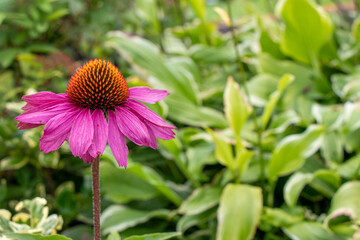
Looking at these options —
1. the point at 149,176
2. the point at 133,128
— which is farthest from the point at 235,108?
the point at 133,128

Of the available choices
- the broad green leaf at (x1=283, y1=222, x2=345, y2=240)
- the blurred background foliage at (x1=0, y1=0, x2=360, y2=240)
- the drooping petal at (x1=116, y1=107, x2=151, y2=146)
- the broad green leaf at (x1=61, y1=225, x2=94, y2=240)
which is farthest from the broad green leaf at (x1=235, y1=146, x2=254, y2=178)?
the drooping petal at (x1=116, y1=107, x2=151, y2=146)

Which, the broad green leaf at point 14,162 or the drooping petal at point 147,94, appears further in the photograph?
the broad green leaf at point 14,162

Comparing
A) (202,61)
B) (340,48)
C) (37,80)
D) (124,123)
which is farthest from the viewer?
(340,48)

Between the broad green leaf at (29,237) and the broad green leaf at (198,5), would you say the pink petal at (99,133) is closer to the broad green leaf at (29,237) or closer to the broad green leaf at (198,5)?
the broad green leaf at (29,237)

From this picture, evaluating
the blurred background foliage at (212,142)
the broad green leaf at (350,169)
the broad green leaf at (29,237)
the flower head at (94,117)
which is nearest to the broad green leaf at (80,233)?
the blurred background foliage at (212,142)

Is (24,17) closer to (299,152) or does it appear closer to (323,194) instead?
(299,152)

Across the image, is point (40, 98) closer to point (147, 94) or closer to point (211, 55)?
point (147, 94)

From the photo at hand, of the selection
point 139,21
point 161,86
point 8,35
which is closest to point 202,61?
point 161,86

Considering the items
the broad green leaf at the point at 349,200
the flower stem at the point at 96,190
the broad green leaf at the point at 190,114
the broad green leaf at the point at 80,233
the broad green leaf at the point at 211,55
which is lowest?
the broad green leaf at the point at 80,233

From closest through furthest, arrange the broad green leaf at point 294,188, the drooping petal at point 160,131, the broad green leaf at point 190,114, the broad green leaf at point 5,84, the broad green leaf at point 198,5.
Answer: the drooping petal at point 160,131 < the broad green leaf at point 294,188 < the broad green leaf at point 190,114 < the broad green leaf at point 5,84 < the broad green leaf at point 198,5
